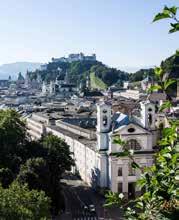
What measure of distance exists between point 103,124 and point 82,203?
7699 millimetres

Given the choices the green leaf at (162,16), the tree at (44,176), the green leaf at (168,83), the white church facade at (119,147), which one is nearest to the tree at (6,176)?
the tree at (44,176)

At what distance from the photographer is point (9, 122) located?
46312mm

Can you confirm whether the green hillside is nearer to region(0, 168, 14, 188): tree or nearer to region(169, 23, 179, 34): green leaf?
region(0, 168, 14, 188): tree

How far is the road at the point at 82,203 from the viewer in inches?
1489

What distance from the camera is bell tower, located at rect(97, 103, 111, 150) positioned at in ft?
144

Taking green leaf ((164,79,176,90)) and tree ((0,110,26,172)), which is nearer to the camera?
green leaf ((164,79,176,90))

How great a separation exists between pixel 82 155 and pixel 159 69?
4658cm

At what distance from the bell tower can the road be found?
4943 mm

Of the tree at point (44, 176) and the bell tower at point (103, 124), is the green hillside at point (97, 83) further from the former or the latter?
the tree at point (44, 176)

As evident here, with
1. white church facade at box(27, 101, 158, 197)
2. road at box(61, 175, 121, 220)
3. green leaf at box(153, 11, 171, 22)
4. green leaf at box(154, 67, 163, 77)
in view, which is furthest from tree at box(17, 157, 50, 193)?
green leaf at box(153, 11, 171, 22)

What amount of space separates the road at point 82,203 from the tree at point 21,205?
1109cm

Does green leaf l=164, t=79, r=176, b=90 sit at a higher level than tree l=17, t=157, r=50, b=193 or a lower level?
higher

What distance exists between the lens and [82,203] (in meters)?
41.4

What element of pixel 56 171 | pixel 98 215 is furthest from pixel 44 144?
pixel 98 215
